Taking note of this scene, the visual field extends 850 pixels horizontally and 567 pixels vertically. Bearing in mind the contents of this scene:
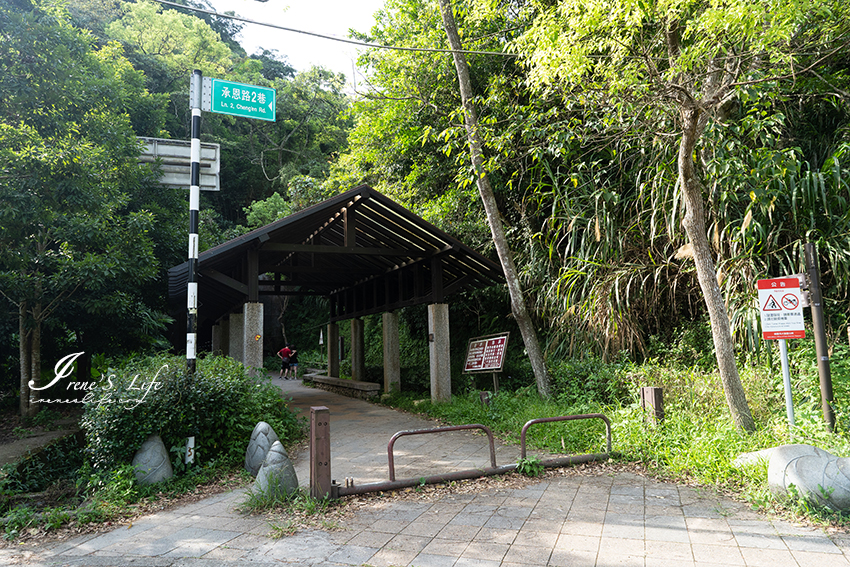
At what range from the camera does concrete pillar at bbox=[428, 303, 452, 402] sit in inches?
424

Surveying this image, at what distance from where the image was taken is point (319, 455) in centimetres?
506

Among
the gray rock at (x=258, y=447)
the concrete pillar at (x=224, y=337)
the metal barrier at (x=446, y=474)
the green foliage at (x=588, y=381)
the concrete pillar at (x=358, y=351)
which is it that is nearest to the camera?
the metal barrier at (x=446, y=474)

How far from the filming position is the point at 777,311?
6.07 meters

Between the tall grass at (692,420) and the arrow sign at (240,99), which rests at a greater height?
the arrow sign at (240,99)

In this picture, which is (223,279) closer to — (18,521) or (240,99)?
(240,99)

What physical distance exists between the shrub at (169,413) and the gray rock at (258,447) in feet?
1.22

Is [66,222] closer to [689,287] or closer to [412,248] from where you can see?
[412,248]

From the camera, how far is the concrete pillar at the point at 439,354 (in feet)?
35.4

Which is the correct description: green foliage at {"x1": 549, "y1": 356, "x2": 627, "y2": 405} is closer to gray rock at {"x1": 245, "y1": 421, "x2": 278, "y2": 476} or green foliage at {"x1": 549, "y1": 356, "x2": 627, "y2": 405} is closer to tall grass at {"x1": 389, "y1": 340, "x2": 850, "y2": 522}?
tall grass at {"x1": 389, "y1": 340, "x2": 850, "y2": 522}

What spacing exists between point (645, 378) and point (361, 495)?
16.5 ft

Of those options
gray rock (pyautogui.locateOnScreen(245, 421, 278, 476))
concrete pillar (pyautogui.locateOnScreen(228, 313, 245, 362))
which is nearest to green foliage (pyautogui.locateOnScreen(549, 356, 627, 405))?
gray rock (pyautogui.locateOnScreen(245, 421, 278, 476))

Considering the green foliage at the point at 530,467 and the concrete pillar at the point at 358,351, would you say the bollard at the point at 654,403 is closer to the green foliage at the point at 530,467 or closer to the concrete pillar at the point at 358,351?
the green foliage at the point at 530,467

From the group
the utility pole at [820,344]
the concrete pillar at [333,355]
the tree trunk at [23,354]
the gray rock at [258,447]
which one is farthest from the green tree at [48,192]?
the utility pole at [820,344]

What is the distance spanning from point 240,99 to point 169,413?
150 inches
